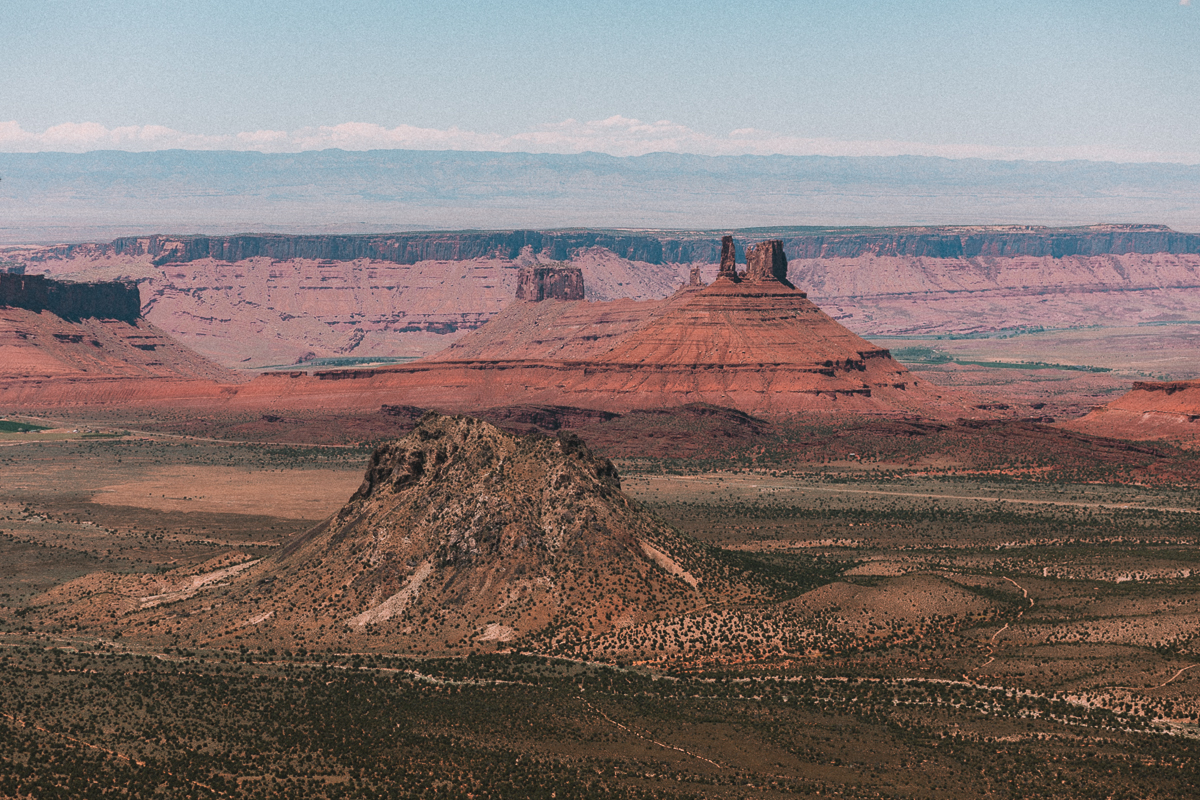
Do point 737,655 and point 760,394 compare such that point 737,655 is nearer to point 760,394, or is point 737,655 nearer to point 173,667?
point 173,667

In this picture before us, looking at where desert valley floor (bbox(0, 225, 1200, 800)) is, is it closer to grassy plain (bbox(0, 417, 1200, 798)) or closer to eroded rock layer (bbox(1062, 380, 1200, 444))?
grassy plain (bbox(0, 417, 1200, 798))

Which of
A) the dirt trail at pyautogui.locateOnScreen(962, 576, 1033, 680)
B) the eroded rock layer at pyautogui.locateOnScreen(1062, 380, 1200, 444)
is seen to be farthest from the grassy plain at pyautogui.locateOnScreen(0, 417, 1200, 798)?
the eroded rock layer at pyautogui.locateOnScreen(1062, 380, 1200, 444)

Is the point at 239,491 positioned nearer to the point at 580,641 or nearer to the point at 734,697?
the point at 580,641

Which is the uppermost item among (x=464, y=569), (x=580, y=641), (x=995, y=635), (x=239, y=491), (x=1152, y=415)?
(x=464, y=569)

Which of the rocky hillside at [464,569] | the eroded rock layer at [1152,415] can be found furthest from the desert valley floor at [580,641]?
the eroded rock layer at [1152,415]

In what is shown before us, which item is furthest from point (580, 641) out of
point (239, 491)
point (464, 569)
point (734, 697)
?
point (239, 491)

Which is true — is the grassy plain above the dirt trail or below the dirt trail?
below
